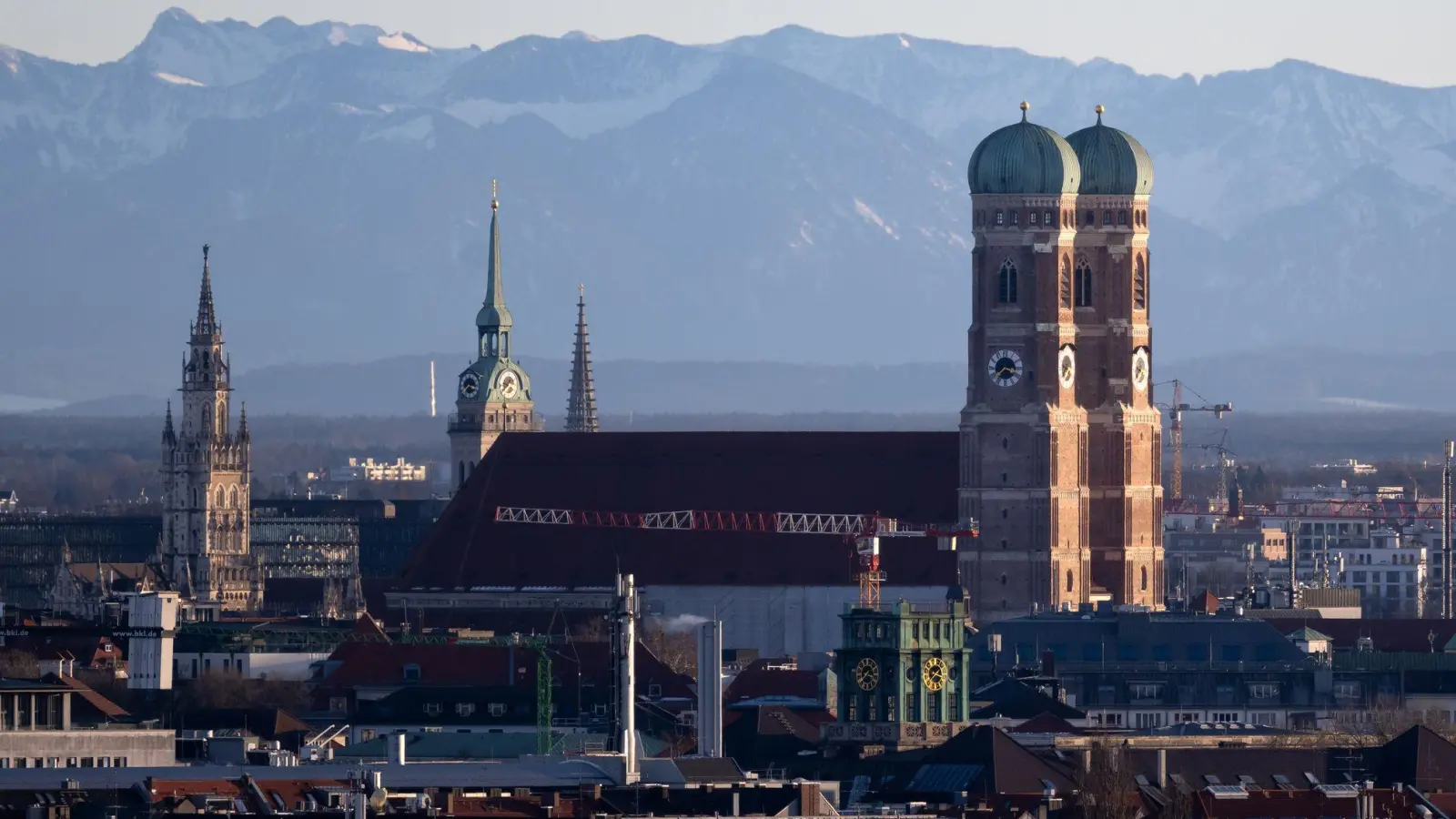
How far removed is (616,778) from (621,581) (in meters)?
27.9

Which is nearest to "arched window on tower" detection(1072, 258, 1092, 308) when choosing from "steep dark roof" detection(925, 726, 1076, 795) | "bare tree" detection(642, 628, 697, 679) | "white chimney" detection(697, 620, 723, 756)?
"bare tree" detection(642, 628, 697, 679)

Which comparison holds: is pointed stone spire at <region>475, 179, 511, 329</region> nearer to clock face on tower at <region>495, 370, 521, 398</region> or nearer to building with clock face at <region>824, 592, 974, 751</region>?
clock face on tower at <region>495, 370, 521, 398</region>

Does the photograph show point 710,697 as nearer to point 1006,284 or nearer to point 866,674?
point 866,674

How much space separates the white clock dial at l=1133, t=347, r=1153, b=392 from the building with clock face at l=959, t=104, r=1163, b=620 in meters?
0.03

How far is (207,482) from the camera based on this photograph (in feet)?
584

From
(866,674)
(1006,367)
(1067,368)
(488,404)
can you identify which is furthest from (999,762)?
(488,404)

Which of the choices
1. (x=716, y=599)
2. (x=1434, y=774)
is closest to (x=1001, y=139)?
(x=716, y=599)

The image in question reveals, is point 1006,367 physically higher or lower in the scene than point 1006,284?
lower

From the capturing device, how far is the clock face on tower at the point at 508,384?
18562 cm

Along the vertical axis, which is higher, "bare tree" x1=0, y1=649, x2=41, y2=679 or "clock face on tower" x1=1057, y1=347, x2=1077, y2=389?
"clock face on tower" x1=1057, y1=347, x2=1077, y2=389

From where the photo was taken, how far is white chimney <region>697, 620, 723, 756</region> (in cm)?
8875

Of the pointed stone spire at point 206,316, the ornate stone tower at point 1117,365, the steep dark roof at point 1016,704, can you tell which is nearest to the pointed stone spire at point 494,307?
the pointed stone spire at point 206,316

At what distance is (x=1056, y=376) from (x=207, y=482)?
46.3 meters

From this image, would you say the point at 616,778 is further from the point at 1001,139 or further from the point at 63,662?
the point at 1001,139
